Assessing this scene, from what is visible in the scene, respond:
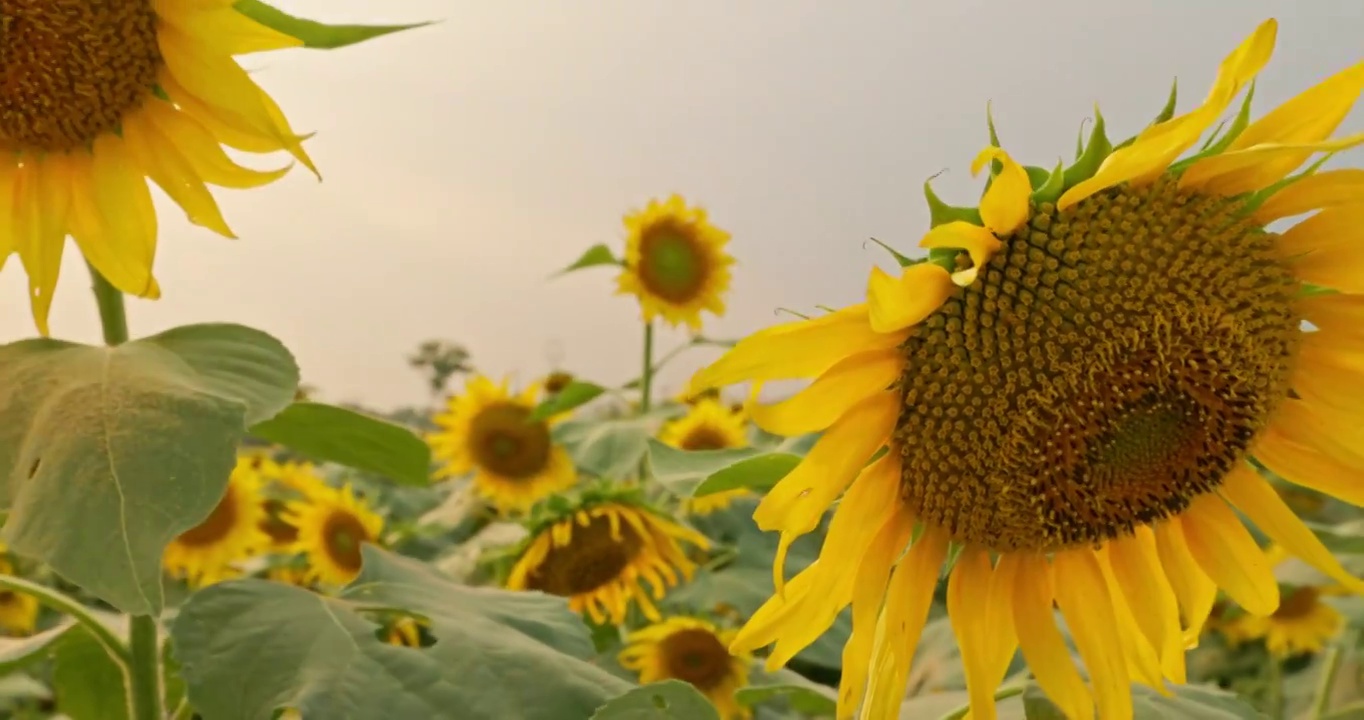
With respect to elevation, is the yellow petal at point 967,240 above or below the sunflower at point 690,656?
above

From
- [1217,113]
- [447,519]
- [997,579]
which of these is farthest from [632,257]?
[1217,113]

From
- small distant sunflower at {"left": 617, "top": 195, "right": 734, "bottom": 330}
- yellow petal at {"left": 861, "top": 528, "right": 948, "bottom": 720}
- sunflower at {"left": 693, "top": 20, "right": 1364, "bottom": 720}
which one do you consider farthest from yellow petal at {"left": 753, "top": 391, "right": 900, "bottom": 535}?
small distant sunflower at {"left": 617, "top": 195, "right": 734, "bottom": 330}

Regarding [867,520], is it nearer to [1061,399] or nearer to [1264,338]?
[1061,399]

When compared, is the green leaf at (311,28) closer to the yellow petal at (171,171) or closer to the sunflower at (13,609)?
the yellow petal at (171,171)

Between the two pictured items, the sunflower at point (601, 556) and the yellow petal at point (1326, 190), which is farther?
the sunflower at point (601, 556)

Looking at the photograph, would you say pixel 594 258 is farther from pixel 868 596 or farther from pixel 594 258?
pixel 868 596

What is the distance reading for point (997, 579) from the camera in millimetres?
1257

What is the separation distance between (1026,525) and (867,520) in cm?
17

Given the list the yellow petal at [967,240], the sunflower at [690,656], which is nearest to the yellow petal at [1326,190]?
the yellow petal at [967,240]

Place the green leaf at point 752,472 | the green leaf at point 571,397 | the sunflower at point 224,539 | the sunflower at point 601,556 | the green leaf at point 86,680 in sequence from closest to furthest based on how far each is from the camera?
the green leaf at point 752,472
the green leaf at point 86,680
the sunflower at point 601,556
the green leaf at point 571,397
the sunflower at point 224,539

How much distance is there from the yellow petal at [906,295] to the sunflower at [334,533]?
2.37m

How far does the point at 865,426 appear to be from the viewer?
110 centimetres

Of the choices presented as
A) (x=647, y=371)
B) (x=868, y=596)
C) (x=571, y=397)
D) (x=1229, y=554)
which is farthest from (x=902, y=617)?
(x=647, y=371)

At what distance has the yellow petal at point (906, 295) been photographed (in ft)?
3.13
